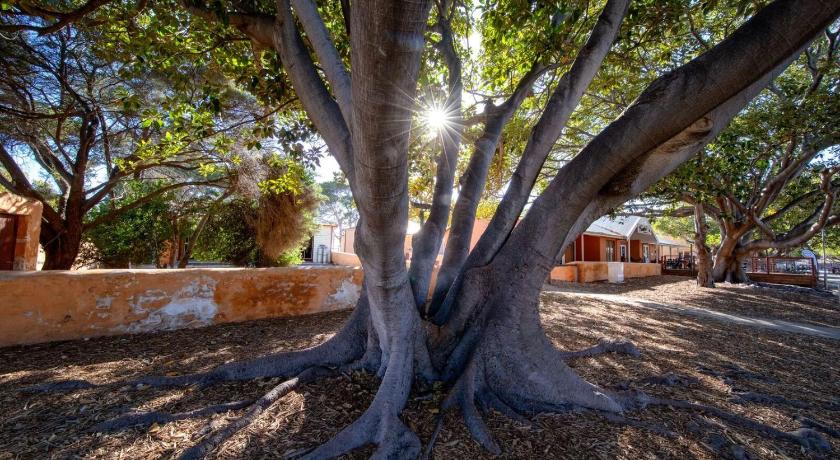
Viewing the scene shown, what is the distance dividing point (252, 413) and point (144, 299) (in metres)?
3.45

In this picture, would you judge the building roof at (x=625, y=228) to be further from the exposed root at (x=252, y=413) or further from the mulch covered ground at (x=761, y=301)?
the exposed root at (x=252, y=413)

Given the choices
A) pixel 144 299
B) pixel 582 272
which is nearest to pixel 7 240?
pixel 144 299

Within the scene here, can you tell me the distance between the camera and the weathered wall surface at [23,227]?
6.09m

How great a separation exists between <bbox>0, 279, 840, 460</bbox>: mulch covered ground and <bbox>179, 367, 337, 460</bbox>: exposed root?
65 mm

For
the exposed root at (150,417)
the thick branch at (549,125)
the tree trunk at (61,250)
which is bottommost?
the exposed root at (150,417)

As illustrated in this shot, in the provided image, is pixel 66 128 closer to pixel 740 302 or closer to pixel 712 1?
pixel 712 1

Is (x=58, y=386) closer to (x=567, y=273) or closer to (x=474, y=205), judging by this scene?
(x=474, y=205)

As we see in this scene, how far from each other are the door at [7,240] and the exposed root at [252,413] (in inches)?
264

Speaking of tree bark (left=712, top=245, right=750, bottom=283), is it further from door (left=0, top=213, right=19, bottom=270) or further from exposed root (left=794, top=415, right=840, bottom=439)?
door (left=0, top=213, right=19, bottom=270)

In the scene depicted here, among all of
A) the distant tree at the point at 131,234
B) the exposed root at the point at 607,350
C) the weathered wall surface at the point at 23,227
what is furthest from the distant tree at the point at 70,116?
the exposed root at the point at 607,350

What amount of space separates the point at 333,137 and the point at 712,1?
5037 mm

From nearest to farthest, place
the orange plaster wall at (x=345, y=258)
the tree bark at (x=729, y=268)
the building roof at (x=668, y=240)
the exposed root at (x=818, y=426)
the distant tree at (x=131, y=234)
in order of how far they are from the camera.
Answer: the exposed root at (x=818, y=426) → the distant tree at (x=131, y=234) → the tree bark at (x=729, y=268) → the orange plaster wall at (x=345, y=258) → the building roof at (x=668, y=240)

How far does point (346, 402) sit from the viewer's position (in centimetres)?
283

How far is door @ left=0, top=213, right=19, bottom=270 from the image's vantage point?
598cm
